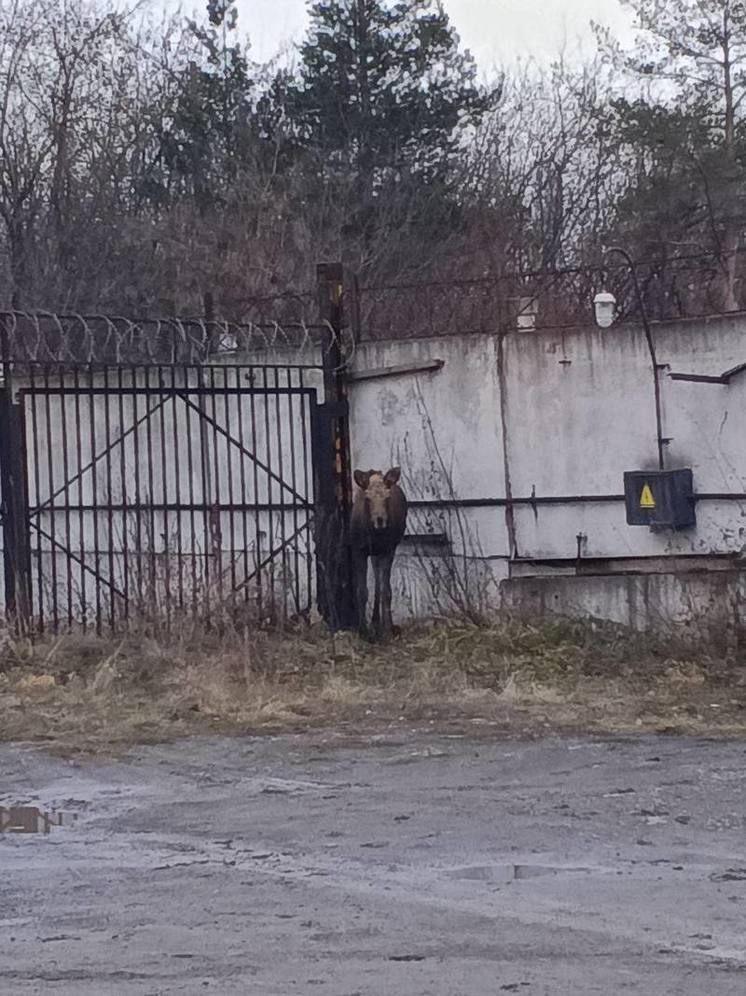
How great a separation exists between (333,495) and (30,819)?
6908 mm

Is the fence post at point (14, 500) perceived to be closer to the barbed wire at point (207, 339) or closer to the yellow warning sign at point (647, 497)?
the barbed wire at point (207, 339)

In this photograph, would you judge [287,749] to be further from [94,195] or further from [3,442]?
[94,195]

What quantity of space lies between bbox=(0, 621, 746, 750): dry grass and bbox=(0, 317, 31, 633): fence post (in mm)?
690

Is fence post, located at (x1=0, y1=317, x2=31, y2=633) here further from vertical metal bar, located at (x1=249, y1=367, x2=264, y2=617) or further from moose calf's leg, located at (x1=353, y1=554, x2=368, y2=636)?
moose calf's leg, located at (x1=353, y1=554, x2=368, y2=636)

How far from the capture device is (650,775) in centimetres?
879

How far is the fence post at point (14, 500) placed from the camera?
532 inches

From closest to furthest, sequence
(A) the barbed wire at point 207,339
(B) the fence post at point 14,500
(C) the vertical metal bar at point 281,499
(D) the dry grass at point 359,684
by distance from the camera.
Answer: (D) the dry grass at point 359,684
(B) the fence post at point 14,500
(A) the barbed wire at point 207,339
(C) the vertical metal bar at point 281,499

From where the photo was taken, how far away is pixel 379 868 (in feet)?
22.7

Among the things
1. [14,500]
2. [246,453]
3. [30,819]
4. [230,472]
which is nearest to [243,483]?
[230,472]

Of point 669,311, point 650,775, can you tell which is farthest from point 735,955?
point 669,311

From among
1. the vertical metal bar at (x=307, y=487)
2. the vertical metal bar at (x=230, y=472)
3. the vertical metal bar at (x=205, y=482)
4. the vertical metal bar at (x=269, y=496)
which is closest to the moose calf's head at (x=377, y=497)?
the vertical metal bar at (x=307, y=487)

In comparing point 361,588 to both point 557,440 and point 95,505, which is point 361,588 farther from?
point 95,505

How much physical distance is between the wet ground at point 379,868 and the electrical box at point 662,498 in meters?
3.94

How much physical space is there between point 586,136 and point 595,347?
1816 centimetres
